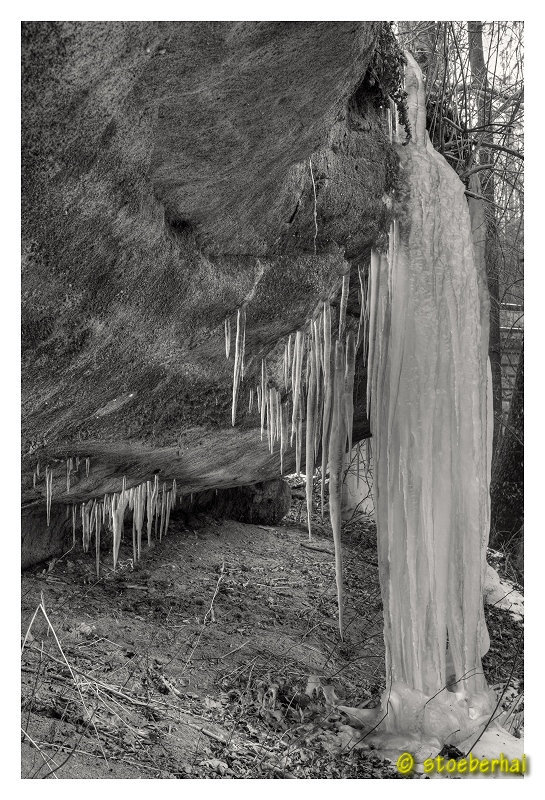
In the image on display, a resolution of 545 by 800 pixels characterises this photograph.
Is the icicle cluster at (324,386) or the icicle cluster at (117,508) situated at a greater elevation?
the icicle cluster at (324,386)

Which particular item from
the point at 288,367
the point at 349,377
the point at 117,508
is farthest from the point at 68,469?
the point at 349,377

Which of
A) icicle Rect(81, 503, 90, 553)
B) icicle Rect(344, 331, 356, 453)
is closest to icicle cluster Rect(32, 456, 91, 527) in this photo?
icicle Rect(81, 503, 90, 553)

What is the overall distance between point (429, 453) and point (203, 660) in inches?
67.3

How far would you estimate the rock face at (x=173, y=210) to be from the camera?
7.37 ft

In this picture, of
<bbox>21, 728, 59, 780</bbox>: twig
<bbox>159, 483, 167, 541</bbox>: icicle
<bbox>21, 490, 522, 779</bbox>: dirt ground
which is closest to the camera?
<bbox>21, 728, 59, 780</bbox>: twig

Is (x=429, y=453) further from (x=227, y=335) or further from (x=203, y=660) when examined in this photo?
(x=203, y=660)

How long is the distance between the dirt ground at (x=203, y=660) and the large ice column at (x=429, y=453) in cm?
60

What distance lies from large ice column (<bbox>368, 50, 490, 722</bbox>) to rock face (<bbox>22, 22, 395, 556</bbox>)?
26 centimetres

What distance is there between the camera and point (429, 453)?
330 cm

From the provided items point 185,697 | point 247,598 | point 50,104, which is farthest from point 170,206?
point 247,598

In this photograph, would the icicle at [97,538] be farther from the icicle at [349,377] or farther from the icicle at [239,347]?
the icicle at [349,377]
